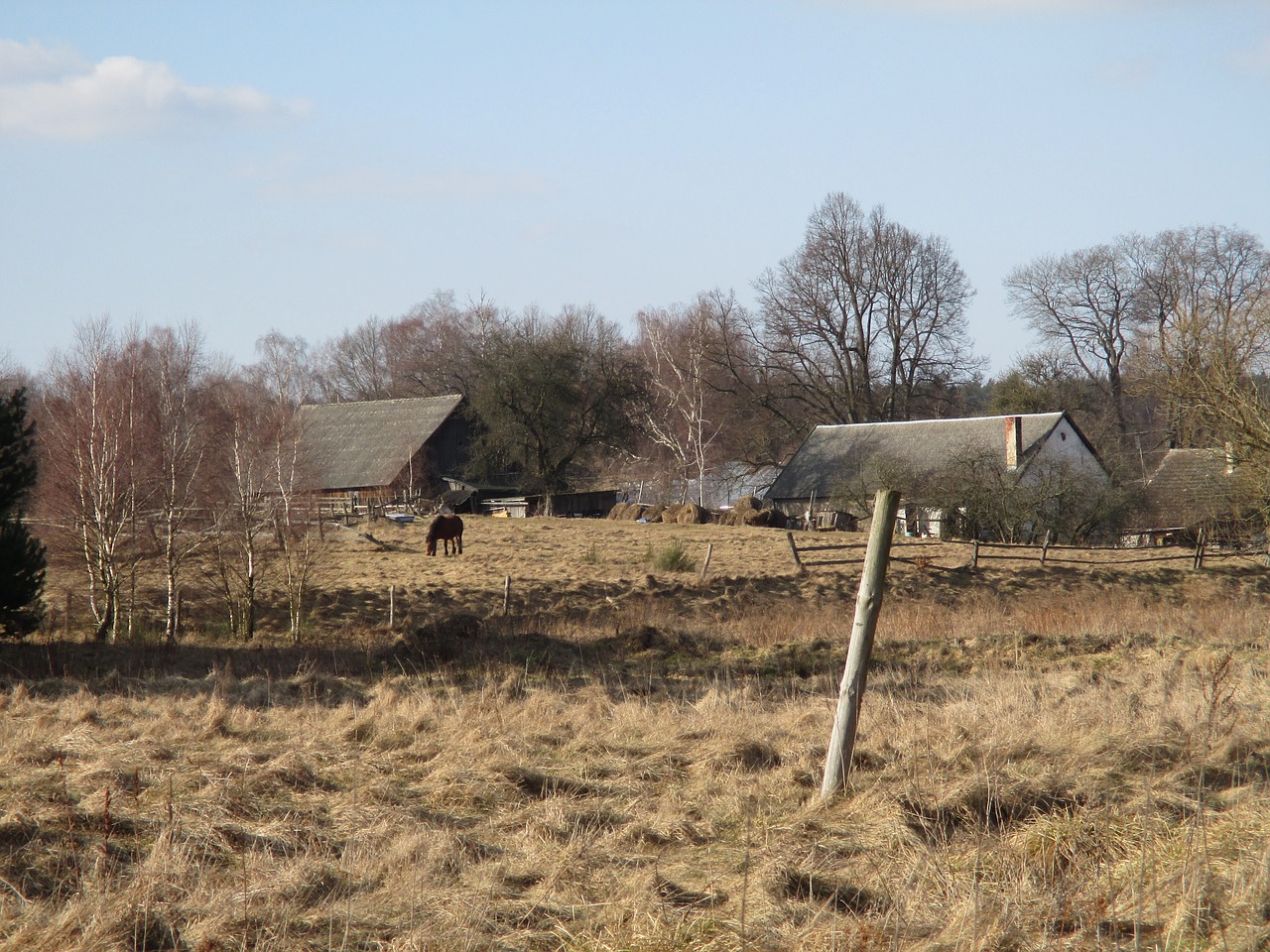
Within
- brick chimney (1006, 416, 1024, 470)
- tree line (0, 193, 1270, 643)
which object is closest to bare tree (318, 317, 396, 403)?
tree line (0, 193, 1270, 643)

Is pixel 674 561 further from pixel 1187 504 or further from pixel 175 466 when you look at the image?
pixel 1187 504

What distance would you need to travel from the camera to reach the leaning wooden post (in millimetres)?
5855

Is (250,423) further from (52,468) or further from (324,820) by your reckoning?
(324,820)

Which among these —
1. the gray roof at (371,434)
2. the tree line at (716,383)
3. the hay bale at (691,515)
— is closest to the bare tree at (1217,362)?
the tree line at (716,383)

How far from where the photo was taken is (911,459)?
40875 millimetres

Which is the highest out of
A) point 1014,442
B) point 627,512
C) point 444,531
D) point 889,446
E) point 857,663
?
point 889,446

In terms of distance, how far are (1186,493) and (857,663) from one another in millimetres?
31368

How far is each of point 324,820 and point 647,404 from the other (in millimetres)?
45145

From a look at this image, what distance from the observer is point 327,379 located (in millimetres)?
78688

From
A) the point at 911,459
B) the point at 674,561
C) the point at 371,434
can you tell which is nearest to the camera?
the point at 674,561

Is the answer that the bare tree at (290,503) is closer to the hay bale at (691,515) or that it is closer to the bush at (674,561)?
Answer: the bush at (674,561)

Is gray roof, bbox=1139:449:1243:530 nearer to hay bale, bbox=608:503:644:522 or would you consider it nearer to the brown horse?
hay bale, bbox=608:503:644:522

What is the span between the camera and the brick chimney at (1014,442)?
38531 mm

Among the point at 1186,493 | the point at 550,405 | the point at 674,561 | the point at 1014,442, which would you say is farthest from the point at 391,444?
the point at 1186,493
